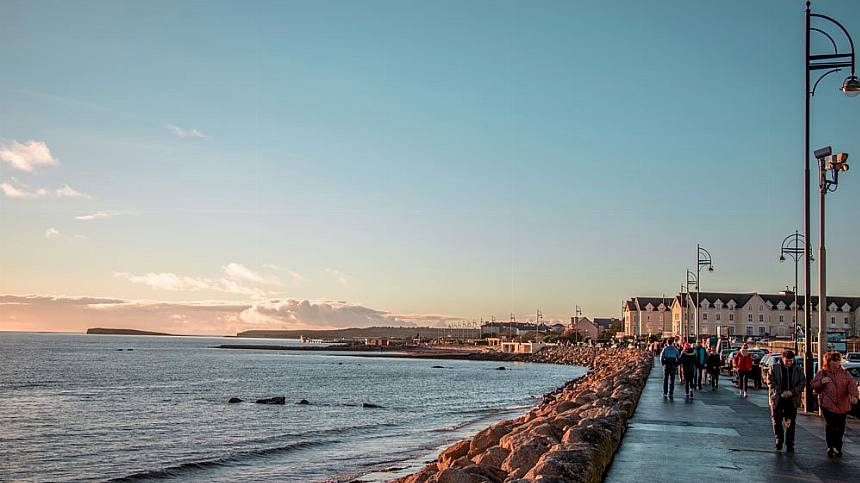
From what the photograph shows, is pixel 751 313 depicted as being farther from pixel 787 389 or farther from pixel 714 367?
pixel 787 389

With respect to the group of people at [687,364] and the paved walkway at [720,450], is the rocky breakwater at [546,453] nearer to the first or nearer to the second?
the paved walkway at [720,450]

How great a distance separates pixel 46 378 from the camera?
212 feet

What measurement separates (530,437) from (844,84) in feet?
29.1

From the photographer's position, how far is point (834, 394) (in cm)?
1148

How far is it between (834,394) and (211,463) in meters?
16.2

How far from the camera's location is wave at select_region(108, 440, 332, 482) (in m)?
20.5

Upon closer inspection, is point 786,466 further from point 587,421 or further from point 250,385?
point 250,385

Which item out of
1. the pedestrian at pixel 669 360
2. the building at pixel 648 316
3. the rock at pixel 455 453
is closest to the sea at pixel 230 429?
the rock at pixel 455 453

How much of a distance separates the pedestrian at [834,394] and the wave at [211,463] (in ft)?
49.5

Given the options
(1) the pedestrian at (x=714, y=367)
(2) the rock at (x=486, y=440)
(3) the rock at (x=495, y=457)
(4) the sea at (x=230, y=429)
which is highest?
(1) the pedestrian at (x=714, y=367)

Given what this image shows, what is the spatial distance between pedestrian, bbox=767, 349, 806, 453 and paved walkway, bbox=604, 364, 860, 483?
46 centimetres

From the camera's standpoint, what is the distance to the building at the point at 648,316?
4887 inches

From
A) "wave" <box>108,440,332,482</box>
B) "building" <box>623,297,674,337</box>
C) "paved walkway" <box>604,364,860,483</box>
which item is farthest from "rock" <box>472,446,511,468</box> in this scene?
"building" <box>623,297,674,337</box>

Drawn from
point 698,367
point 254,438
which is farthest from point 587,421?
point 254,438
